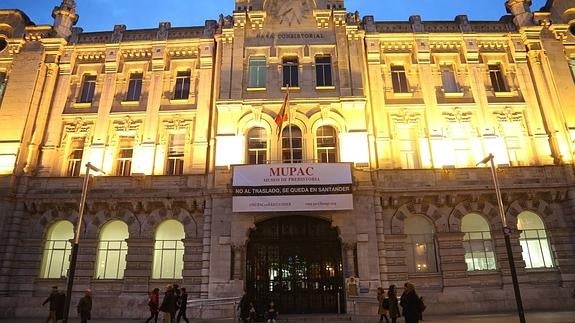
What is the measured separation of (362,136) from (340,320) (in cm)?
1096

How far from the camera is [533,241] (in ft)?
78.2

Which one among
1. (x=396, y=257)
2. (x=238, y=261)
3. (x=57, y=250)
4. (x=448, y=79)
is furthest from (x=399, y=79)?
(x=57, y=250)

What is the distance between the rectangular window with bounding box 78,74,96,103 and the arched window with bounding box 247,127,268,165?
12.0 m

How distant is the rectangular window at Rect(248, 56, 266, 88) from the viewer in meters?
27.0

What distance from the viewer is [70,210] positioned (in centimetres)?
2486

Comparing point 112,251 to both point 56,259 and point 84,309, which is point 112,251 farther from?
point 84,309

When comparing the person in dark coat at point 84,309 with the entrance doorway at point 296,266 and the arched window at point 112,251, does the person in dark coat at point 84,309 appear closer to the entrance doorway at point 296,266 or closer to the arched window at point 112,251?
the arched window at point 112,251

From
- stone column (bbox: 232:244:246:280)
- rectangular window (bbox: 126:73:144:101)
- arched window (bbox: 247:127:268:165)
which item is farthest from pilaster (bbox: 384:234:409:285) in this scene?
rectangular window (bbox: 126:73:144:101)

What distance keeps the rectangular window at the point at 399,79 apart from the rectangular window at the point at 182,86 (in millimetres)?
14300

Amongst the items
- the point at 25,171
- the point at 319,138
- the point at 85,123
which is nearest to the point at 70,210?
the point at 25,171

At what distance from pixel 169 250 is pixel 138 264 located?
1885 mm

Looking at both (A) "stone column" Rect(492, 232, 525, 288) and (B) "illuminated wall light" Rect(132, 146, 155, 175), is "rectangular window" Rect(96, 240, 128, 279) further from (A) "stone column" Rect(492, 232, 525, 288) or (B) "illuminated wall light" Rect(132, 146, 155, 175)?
(A) "stone column" Rect(492, 232, 525, 288)

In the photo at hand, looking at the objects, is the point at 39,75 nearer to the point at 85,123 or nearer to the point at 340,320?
the point at 85,123

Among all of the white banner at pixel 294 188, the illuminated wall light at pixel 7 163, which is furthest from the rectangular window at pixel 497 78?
the illuminated wall light at pixel 7 163
